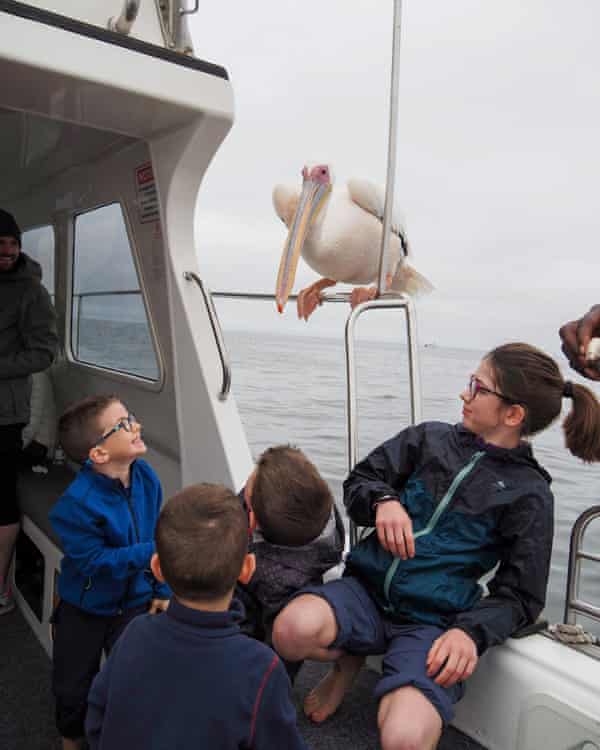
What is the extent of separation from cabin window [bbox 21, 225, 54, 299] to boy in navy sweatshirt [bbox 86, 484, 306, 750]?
3.19 m

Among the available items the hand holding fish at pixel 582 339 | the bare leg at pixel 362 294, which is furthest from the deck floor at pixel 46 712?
the bare leg at pixel 362 294

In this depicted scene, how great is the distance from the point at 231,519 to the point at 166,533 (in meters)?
0.10

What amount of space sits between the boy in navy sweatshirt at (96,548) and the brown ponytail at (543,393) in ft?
3.00

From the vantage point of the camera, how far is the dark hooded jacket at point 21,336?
252cm

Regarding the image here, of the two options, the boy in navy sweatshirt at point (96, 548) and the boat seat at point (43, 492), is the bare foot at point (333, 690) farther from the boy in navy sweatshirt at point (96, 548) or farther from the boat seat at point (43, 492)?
the boat seat at point (43, 492)

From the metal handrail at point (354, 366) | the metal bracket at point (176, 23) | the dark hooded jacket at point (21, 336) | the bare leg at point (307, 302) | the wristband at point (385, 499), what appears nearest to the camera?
the wristband at point (385, 499)

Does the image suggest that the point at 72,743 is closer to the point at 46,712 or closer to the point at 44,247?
the point at 46,712

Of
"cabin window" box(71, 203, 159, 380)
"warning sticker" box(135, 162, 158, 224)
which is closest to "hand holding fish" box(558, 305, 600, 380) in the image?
"warning sticker" box(135, 162, 158, 224)

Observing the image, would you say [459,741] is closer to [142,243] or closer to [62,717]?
[62,717]

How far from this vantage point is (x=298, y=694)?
6.20ft

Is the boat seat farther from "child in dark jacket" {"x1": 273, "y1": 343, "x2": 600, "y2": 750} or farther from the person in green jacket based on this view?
"child in dark jacket" {"x1": 273, "y1": 343, "x2": 600, "y2": 750}

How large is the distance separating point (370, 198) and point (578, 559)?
1.47 meters

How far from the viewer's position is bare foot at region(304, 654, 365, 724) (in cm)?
175

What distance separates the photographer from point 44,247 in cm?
396
